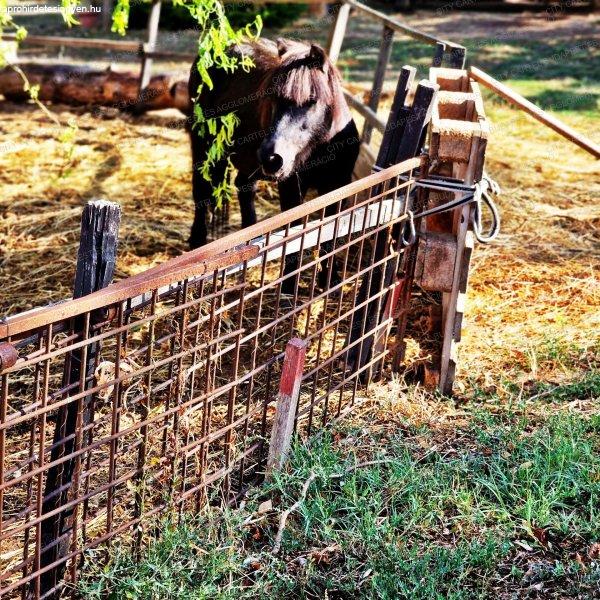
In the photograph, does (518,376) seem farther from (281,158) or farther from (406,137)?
(281,158)

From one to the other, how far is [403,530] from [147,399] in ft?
4.10

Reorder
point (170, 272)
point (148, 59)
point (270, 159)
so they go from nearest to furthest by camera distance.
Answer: point (170, 272), point (270, 159), point (148, 59)

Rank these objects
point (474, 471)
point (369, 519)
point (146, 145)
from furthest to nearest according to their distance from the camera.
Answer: point (146, 145) < point (474, 471) < point (369, 519)

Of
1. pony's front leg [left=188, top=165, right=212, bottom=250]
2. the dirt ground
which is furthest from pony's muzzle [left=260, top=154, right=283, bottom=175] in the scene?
pony's front leg [left=188, top=165, right=212, bottom=250]

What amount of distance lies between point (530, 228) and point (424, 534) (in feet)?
13.5

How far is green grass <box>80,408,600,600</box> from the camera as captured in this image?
3.45 m

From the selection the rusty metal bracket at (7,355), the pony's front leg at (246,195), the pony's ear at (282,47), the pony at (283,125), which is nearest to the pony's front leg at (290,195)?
the pony at (283,125)

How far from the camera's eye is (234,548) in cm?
362

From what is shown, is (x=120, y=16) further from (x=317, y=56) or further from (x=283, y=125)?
(x=317, y=56)

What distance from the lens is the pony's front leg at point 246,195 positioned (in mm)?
7152

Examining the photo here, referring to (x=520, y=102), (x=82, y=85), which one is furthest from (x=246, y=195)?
(x=82, y=85)

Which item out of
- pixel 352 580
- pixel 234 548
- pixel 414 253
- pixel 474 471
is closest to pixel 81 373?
pixel 234 548

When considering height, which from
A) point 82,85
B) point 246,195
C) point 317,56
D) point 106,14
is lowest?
point 246,195

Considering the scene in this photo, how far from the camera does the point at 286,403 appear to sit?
3988 mm
